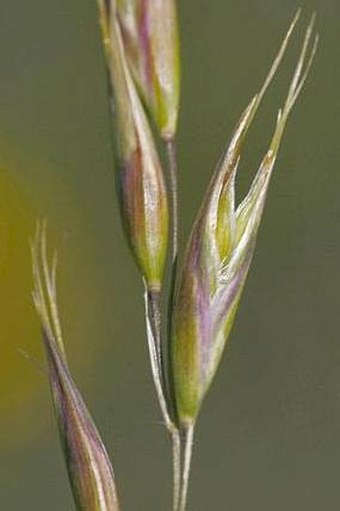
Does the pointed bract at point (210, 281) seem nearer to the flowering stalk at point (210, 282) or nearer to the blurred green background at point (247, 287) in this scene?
the flowering stalk at point (210, 282)

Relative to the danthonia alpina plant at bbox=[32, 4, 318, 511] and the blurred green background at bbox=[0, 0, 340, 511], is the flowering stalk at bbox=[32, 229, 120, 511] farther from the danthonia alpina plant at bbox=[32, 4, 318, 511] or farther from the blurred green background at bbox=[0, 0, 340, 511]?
the blurred green background at bbox=[0, 0, 340, 511]

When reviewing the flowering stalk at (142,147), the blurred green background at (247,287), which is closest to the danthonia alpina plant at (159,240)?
the flowering stalk at (142,147)

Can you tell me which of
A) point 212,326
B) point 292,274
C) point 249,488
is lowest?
point 249,488

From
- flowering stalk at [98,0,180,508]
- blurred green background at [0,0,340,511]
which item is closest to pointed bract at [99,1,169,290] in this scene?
flowering stalk at [98,0,180,508]

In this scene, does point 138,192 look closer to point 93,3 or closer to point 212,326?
point 212,326

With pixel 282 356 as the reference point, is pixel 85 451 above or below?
above

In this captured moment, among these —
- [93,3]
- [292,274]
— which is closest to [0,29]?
[93,3]

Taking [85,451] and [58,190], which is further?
[58,190]

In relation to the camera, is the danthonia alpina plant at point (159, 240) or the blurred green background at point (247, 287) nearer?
the danthonia alpina plant at point (159, 240)
